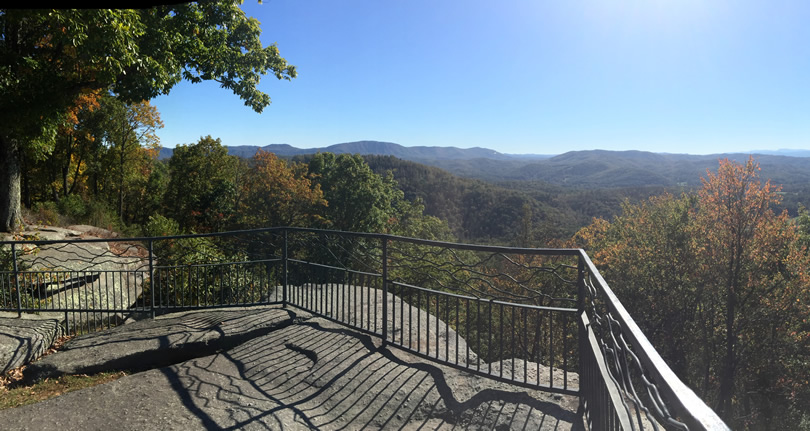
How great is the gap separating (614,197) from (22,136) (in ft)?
332

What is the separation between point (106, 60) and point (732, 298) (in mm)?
23243

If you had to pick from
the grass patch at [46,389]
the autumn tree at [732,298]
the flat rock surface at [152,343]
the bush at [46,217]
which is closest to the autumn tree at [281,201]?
the bush at [46,217]

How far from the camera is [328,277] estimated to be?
5.72 meters

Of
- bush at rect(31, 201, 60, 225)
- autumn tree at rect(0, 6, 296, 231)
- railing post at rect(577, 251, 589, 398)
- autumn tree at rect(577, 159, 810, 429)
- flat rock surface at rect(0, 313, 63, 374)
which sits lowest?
autumn tree at rect(577, 159, 810, 429)

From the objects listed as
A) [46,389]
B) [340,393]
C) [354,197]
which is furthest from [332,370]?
[354,197]

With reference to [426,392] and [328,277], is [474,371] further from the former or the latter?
[328,277]

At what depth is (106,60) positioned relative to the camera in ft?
26.4

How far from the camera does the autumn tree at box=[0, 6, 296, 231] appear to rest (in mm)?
7969

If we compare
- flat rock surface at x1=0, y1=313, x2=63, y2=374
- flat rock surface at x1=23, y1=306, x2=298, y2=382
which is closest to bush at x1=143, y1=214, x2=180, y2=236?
flat rock surface at x1=0, y1=313, x2=63, y2=374

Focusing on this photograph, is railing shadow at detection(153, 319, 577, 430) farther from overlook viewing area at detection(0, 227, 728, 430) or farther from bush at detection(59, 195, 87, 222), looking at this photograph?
bush at detection(59, 195, 87, 222)

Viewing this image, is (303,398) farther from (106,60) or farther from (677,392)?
(106,60)

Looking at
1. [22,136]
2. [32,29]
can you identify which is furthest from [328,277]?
[32,29]

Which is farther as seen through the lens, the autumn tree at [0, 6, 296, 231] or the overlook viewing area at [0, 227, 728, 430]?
the autumn tree at [0, 6, 296, 231]

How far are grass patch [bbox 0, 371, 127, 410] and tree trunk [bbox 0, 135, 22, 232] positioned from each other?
9772mm
